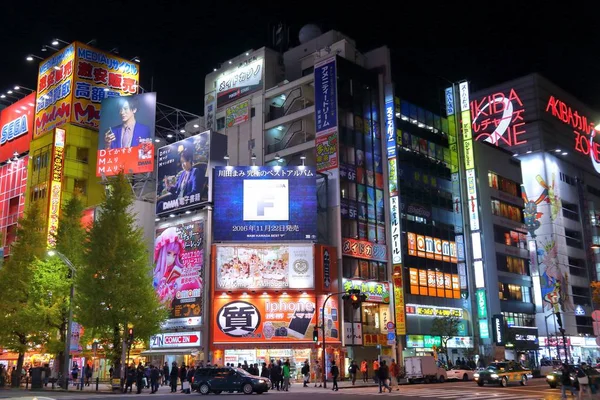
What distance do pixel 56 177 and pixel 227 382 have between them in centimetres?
3998

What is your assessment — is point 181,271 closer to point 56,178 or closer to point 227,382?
point 227,382

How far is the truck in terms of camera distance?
41688mm

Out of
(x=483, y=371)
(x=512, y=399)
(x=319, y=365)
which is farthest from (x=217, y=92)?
(x=512, y=399)

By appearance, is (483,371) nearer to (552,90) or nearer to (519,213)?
(519,213)

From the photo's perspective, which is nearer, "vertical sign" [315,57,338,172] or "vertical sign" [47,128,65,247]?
"vertical sign" [315,57,338,172]

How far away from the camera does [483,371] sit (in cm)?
3834

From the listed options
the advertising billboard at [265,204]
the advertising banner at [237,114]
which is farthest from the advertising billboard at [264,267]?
the advertising banner at [237,114]

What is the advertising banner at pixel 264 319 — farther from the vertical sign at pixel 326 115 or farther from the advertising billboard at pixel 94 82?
the advertising billboard at pixel 94 82

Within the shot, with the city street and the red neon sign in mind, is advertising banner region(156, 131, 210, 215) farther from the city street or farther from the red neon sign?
the red neon sign

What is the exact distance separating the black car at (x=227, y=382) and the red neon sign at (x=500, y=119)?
71195 millimetres

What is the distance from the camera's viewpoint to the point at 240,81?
66312 mm

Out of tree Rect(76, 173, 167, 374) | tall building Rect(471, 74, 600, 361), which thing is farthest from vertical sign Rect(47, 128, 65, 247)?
tall building Rect(471, 74, 600, 361)

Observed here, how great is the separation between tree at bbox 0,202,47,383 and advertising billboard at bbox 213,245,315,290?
13.9 meters

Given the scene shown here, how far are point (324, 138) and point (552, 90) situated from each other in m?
58.7
